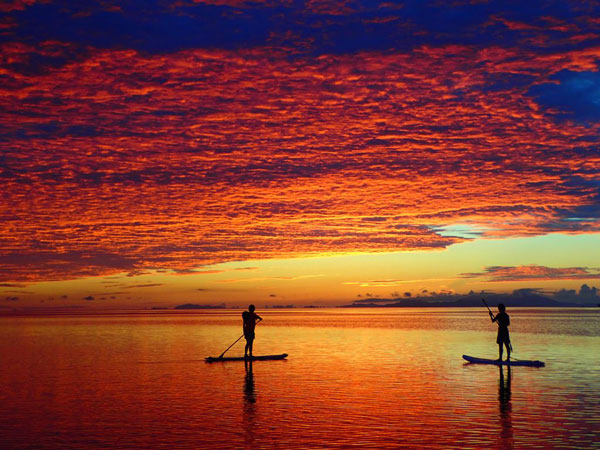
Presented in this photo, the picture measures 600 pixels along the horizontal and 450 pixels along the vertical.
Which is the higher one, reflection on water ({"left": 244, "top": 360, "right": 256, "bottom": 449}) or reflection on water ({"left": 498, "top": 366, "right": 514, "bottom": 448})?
reflection on water ({"left": 244, "top": 360, "right": 256, "bottom": 449})

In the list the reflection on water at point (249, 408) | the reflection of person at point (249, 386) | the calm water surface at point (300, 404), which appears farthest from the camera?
the reflection of person at point (249, 386)

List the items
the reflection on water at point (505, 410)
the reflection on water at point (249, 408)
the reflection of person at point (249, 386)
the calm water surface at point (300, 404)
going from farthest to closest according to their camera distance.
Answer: the reflection of person at point (249, 386), the calm water surface at point (300, 404), the reflection on water at point (249, 408), the reflection on water at point (505, 410)

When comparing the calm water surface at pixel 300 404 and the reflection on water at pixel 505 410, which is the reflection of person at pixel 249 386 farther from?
the reflection on water at pixel 505 410

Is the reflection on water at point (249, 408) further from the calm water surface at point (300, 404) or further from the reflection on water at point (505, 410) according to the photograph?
the reflection on water at point (505, 410)

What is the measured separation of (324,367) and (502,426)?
1604 cm

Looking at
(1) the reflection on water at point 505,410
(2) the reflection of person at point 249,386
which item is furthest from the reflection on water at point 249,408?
(1) the reflection on water at point 505,410

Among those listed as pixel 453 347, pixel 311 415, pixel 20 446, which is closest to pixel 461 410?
pixel 311 415

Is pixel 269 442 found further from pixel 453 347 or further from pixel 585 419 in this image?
pixel 453 347

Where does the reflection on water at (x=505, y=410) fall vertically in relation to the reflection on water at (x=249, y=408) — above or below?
below

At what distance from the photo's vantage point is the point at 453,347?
1863 inches

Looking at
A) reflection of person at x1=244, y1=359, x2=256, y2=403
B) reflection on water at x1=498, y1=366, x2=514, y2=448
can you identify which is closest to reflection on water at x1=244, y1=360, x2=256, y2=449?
reflection of person at x1=244, y1=359, x2=256, y2=403

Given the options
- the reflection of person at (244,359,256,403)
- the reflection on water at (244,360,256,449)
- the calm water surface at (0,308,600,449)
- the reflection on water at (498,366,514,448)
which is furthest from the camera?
the reflection of person at (244,359,256,403)

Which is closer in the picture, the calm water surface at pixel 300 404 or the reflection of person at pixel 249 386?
the calm water surface at pixel 300 404

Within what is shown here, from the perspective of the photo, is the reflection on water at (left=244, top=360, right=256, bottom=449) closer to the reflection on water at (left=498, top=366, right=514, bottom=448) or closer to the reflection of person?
the reflection of person
